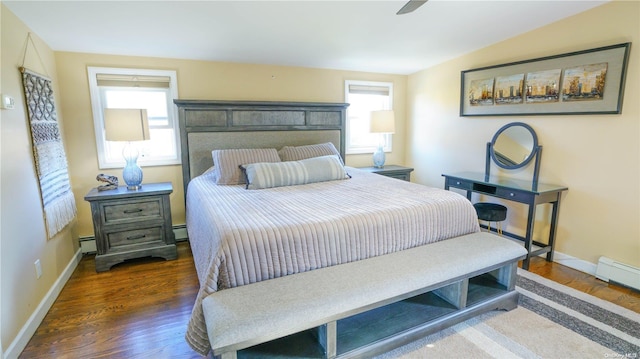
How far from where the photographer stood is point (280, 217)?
6.35 feet

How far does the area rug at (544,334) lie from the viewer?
1.80 metres

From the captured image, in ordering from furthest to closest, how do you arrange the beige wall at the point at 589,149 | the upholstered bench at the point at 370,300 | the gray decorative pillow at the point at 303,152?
the gray decorative pillow at the point at 303,152 < the beige wall at the point at 589,149 < the upholstered bench at the point at 370,300

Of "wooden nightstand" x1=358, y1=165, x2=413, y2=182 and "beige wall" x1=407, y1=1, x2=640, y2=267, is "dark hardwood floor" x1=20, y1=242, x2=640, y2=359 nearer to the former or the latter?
"beige wall" x1=407, y1=1, x2=640, y2=267

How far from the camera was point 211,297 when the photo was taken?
1517mm

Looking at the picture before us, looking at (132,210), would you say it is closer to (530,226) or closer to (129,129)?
(129,129)

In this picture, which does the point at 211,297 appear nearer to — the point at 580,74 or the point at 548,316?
the point at 548,316

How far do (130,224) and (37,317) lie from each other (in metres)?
1.02

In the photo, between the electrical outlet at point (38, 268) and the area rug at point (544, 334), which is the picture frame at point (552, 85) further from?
the electrical outlet at point (38, 268)

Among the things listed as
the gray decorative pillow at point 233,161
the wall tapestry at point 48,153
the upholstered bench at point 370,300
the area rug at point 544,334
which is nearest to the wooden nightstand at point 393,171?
the gray decorative pillow at point 233,161

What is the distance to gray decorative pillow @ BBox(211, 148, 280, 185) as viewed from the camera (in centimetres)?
309

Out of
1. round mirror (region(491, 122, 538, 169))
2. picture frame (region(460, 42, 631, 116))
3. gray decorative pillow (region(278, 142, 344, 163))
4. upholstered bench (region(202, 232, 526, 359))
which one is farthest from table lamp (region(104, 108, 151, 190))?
round mirror (region(491, 122, 538, 169))

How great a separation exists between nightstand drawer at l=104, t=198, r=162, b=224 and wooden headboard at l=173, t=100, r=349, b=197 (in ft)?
1.67

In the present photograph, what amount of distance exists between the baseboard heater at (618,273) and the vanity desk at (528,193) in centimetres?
40

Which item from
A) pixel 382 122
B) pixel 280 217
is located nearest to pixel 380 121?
pixel 382 122
